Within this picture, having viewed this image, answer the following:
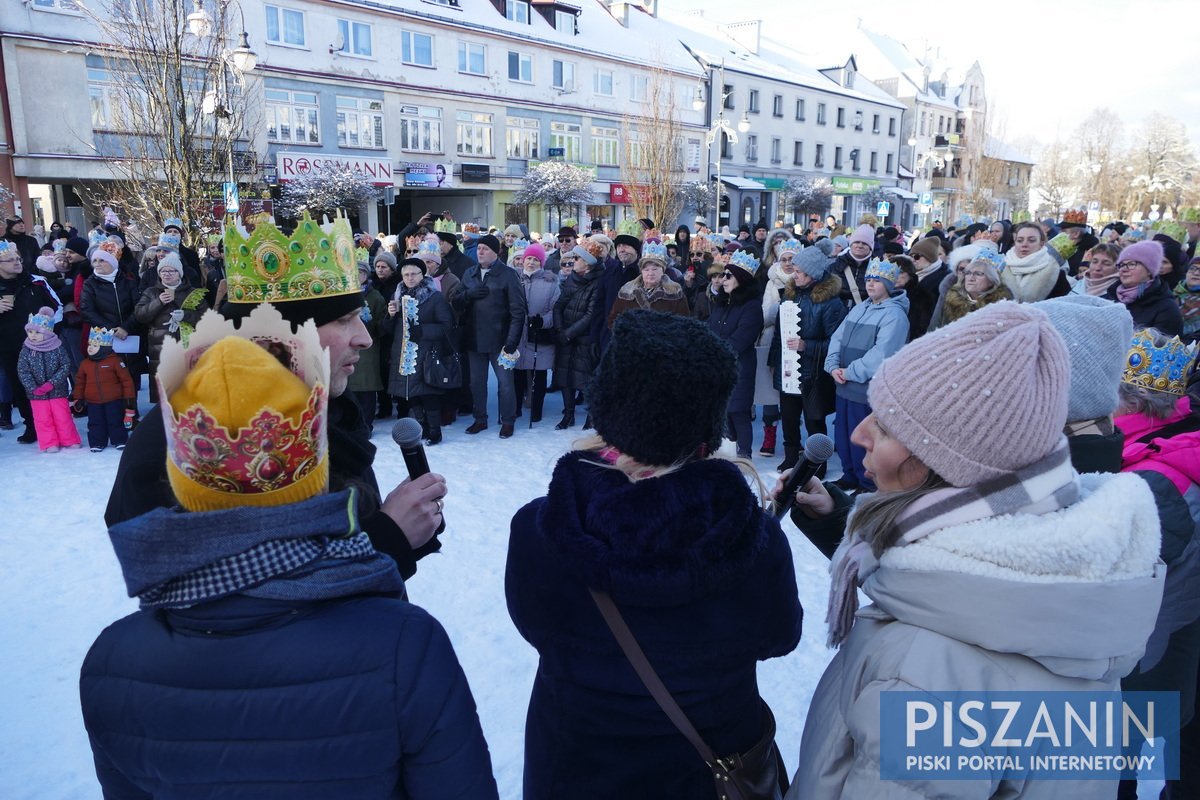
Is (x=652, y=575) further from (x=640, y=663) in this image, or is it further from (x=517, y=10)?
(x=517, y=10)

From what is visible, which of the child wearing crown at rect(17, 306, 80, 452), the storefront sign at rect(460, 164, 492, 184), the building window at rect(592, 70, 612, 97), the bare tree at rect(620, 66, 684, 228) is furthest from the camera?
the building window at rect(592, 70, 612, 97)

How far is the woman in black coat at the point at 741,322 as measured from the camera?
20.7ft

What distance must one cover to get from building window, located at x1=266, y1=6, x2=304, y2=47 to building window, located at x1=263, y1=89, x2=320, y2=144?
5.29 feet

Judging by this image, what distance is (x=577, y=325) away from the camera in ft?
24.7

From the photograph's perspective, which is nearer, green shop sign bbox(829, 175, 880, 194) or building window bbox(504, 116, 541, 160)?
building window bbox(504, 116, 541, 160)

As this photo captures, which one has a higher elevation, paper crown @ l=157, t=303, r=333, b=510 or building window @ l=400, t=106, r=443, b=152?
building window @ l=400, t=106, r=443, b=152

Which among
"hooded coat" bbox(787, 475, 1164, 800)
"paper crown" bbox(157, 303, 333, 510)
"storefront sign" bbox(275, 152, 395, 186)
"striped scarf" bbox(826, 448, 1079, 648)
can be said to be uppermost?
"storefront sign" bbox(275, 152, 395, 186)

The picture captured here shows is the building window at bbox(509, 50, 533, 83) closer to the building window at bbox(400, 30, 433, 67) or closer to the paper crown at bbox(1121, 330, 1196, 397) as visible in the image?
the building window at bbox(400, 30, 433, 67)

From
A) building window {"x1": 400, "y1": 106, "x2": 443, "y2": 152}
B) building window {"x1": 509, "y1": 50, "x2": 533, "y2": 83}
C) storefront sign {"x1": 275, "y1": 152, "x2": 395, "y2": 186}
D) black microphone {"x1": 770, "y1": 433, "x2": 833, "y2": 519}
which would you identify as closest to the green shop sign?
building window {"x1": 509, "y1": 50, "x2": 533, "y2": 83}

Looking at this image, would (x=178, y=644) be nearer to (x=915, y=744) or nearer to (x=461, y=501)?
(x=915, y=744)

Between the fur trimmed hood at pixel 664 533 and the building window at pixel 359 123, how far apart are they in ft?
90.5

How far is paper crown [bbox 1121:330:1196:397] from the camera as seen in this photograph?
2.57 meters

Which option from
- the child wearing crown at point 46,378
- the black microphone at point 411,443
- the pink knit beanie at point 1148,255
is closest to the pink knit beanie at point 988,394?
the black microphone at point 411,443

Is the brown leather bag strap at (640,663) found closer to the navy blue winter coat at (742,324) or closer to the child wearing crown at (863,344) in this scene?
the child wearing crown at (863,344)
